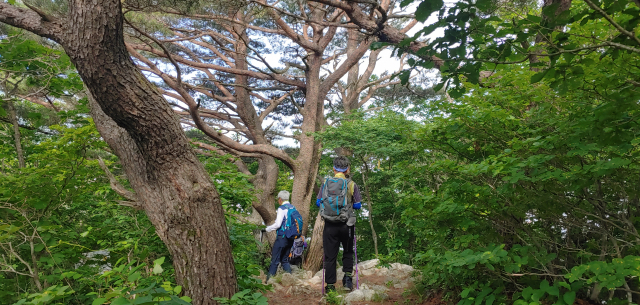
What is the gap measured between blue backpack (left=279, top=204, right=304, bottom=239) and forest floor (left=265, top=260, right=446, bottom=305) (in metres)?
0.67

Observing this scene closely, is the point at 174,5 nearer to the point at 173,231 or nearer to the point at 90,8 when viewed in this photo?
the point at 90,8

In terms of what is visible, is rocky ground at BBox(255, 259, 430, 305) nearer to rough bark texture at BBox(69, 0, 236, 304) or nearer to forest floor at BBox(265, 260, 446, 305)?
forest floor at BBox(265, 260, 446, 305)

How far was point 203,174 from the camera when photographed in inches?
111


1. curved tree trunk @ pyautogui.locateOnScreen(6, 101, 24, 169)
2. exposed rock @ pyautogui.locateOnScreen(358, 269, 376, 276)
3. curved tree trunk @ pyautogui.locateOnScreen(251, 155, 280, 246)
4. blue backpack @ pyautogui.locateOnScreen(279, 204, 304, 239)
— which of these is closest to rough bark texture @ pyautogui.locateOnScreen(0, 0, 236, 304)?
curved tree trunk @ pyautogui.locateOnScreen(6, 101, 24, 169)

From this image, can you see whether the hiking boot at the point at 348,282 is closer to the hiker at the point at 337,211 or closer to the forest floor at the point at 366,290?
the forest floor at the point at 366,290

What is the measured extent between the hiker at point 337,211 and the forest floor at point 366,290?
429 mm

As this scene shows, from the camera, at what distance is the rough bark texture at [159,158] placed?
2350 mm

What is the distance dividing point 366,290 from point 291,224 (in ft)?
7.55

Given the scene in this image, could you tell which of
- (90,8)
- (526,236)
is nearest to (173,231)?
(90,8)

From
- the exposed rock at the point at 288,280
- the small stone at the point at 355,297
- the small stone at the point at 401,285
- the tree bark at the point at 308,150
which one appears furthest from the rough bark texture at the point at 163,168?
the tree bark at the point at 308,150

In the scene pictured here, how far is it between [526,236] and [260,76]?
7.57 metres

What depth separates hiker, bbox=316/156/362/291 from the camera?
167 inches

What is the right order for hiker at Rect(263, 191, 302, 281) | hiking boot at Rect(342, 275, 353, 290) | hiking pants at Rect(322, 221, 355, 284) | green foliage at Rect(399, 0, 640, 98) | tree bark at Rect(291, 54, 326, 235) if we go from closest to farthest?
green foliage at Rect(399, 0, 640, 98), hiking pants at Rect(322, 221, 355, 284), hiking boot at Rect(342, 275, 353, 290), hiker at Rect(263, 191, 302, 281), tree bark at Rect(291, 54, 326, 235)

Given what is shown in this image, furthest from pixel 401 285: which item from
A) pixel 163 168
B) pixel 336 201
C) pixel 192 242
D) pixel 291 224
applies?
pixel 163 168
